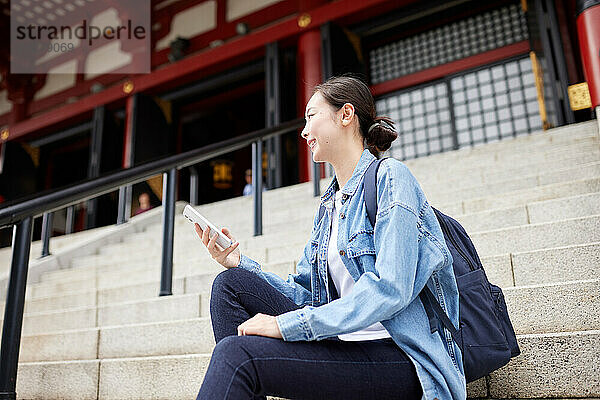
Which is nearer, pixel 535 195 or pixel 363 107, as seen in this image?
pixel 363 107

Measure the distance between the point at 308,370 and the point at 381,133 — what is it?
638 mm

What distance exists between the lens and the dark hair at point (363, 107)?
1.45m

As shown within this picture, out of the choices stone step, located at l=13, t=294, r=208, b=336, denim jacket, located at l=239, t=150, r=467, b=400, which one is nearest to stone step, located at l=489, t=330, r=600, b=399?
denim jacket, located at l=239, t=150, r=467, b=400

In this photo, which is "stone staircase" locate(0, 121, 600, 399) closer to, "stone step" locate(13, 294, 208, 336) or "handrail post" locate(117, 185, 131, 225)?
"stone step" locate(13, 294, 208, 336)

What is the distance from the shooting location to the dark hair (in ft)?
4.74

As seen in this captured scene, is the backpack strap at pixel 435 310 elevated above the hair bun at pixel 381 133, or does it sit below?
below

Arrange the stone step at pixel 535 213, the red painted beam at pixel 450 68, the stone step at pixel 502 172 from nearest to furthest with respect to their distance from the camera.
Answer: the stone step at pixel 535 213
the stone step at pixel 502 172
the red painted beam at pixel 450 68

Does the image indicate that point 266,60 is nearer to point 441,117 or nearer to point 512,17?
point 441,117

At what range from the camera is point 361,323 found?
110 centimetres

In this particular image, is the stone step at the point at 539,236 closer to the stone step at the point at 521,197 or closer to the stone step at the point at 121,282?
the stone step at the point at 521,197

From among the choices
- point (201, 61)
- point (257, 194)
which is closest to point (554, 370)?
point (257, 194)

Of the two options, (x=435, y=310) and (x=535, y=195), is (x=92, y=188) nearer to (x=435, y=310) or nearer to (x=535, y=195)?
(x=435, y=310)

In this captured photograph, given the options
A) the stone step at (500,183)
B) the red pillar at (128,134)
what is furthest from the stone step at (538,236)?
the red pillar at (128,134)

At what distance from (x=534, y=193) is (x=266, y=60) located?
4940 millimetres
